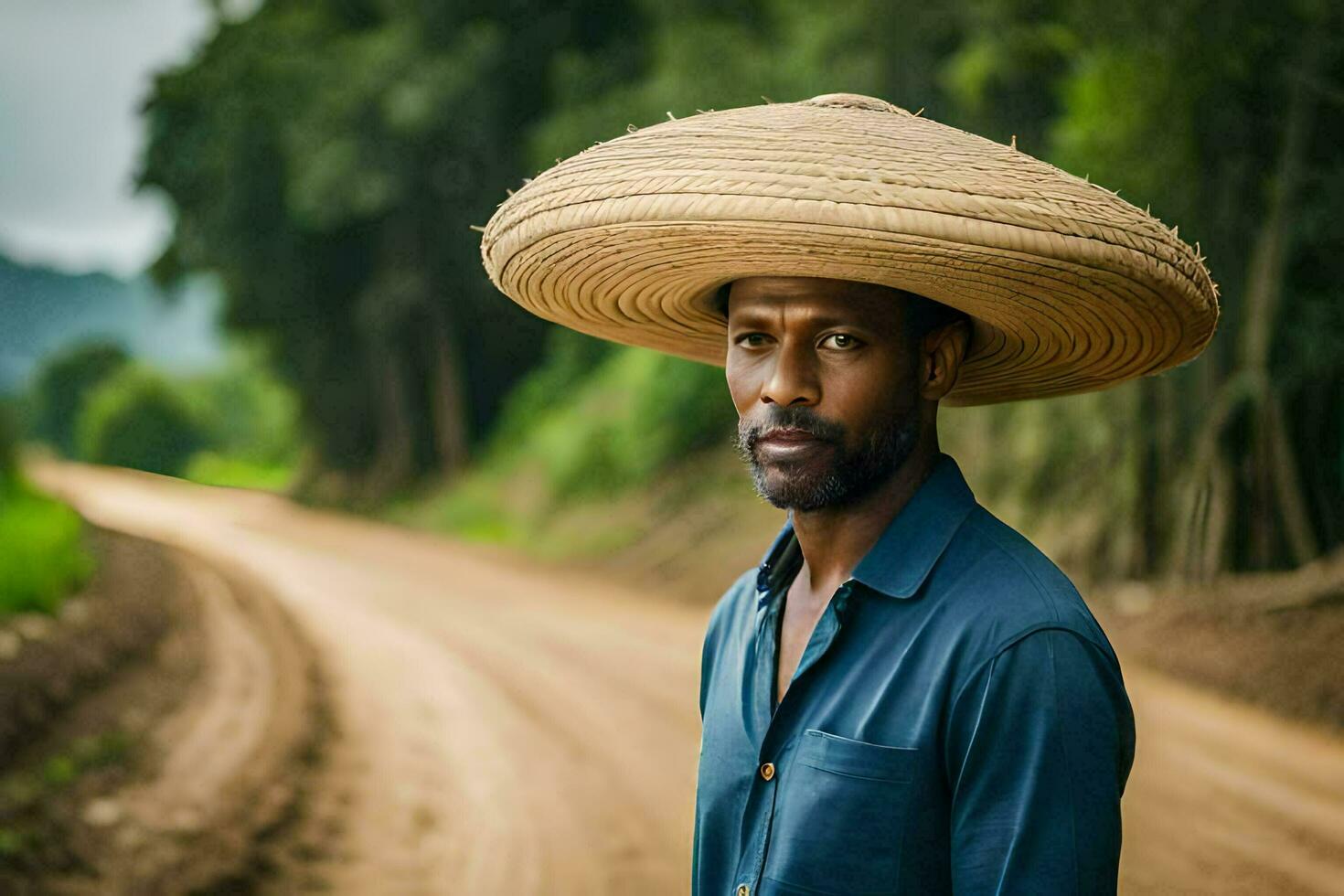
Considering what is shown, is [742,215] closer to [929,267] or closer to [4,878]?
[929,267]

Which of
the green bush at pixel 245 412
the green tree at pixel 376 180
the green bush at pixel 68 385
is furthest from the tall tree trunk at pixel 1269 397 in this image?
the green tree at pixel 376 180

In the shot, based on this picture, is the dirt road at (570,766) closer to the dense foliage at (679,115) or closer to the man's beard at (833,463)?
the dense foliage at (679,115)

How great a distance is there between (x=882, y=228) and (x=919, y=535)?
16.1 inches

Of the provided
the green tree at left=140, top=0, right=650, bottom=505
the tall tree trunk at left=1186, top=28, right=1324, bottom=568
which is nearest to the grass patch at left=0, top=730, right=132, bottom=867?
the tall tree trunk at left=1186, top=28, right=1324, bottom=568

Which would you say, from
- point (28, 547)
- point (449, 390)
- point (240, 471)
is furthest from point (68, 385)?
point (449, 390)

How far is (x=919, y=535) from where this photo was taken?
1.55 metres

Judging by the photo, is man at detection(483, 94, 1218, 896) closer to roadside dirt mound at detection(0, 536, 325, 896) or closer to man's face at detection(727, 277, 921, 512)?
man's face at detection(727, 277, 921, 512)

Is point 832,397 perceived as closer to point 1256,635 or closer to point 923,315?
point 923,315

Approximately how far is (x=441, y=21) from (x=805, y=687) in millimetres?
15799

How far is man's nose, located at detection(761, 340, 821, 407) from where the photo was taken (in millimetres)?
1576

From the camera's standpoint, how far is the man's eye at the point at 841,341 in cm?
159

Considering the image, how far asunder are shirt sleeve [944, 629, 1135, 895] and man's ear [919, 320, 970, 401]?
1.53ft

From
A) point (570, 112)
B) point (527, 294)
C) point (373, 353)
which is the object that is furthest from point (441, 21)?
point (527, 294)

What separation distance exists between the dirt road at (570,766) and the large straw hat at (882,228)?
2.84 metres
